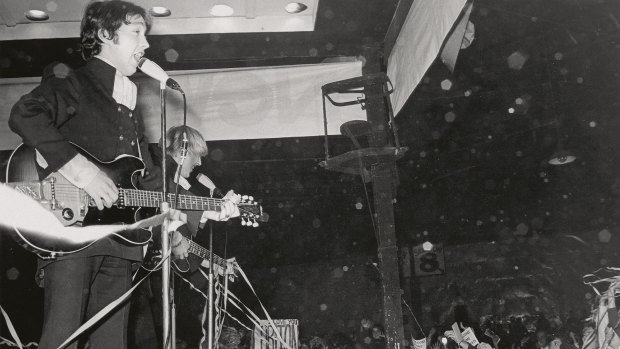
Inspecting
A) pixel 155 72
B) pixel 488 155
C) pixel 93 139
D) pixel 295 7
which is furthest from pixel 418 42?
pixel 488 155

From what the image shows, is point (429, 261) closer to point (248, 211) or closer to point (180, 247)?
point (180, 247)

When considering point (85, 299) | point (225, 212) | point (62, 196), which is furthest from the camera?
point (225, 212)

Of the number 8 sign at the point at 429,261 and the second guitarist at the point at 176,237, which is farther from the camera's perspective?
the number 8 sign at the point at 429,261

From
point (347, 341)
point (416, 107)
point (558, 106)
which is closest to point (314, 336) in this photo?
point (347, 341)

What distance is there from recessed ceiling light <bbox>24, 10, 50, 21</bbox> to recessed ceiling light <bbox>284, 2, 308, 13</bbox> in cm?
183

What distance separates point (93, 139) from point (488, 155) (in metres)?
7.66

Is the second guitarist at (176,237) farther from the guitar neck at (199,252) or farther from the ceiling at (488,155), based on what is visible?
the ceiling at (488,155)

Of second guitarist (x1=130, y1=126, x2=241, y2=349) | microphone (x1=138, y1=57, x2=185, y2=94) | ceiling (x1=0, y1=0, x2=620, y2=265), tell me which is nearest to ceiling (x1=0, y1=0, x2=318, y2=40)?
second guitarist (x1=130, y1=126, x2=241, y2=349)

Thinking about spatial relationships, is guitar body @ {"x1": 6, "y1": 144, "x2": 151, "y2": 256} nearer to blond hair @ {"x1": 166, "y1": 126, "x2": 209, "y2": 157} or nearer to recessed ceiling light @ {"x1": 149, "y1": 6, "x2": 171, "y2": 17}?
blond hair @ {"x1": 166, "y1": 126, "x2": 209, "y2": 157}

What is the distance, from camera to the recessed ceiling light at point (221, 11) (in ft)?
12.3

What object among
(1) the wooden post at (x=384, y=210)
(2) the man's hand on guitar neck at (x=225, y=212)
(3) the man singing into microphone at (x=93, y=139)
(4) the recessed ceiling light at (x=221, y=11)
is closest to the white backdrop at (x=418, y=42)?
(1) the wooden post at (x=384, y=210)

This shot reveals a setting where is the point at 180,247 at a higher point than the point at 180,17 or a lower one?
lower

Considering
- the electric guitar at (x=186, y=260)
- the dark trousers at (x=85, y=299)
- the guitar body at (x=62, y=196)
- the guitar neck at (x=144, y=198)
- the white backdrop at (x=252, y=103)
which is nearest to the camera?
the dark trousers at (x=85, y=299)

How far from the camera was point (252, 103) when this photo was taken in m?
4.69
